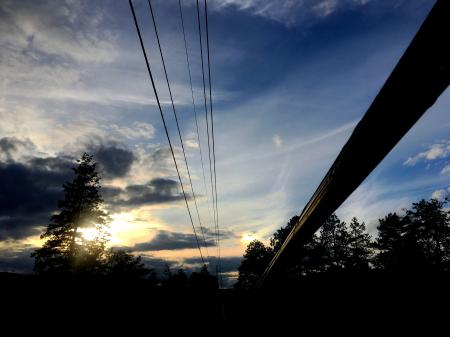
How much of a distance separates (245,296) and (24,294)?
865cm

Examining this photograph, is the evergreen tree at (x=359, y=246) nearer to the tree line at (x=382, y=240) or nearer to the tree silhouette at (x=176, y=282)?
the tree line at (x=382, y=240)

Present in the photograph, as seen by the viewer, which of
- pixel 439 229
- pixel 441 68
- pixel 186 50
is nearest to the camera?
pixel 441 68

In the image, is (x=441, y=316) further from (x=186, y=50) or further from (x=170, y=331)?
(x=186, y=50)

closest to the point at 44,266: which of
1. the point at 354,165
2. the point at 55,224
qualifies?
the point at 55,224

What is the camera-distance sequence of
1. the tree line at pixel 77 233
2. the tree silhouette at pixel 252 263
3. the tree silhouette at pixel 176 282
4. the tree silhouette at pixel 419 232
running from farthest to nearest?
the tree silhouette at pixel 252 263, the tree silhouette at pixel 419 232, the tree line at pixel 77 233, the tree silhouette at pixel 176 282

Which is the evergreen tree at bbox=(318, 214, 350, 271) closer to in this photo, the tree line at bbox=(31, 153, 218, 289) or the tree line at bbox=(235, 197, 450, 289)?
the tree line at bbox=(235, 197, 450, 289)

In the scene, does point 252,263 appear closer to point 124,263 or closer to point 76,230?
point 124,263

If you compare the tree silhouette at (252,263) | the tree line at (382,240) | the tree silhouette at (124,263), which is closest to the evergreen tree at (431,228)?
the tree line at (382,240)

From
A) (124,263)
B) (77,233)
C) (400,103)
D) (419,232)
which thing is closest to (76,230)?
(77,233)

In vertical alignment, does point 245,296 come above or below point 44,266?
below

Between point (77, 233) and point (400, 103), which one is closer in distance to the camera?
point (400, 103)

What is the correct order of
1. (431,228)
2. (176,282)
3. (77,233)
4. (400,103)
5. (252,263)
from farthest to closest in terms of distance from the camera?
(252,263) < (431,228) < (77,233) < (176,282) < (400,103)

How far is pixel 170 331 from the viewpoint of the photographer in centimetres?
1049

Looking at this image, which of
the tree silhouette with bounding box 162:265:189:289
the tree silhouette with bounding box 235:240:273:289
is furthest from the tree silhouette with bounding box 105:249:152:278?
the tree silhouette with bounding box 235:240:273:289
